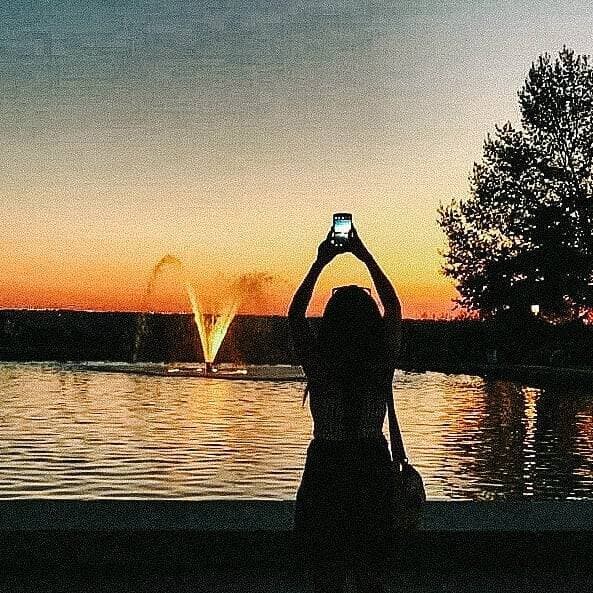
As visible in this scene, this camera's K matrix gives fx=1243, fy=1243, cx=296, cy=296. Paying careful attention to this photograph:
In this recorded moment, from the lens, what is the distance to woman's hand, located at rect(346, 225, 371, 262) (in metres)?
4.59

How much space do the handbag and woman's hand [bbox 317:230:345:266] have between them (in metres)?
0.57

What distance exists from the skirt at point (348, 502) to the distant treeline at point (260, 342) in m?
32.2

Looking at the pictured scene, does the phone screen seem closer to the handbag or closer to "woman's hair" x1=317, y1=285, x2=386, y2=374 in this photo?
"woman's hair" x1=317, y1=285, x2=386, y2=374

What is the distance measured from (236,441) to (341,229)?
36.5ft

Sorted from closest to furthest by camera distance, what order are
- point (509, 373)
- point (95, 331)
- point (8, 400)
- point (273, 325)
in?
1. point (8, 400)
2. point (509, 373)
3. point (95, 331)
4. point (273, 325)

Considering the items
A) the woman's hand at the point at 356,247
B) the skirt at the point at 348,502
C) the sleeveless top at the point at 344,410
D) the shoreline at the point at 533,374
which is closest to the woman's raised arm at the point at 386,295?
the woman's hand at the point at 356,247

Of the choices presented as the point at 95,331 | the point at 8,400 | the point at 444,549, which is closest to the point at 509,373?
the point at 8,400

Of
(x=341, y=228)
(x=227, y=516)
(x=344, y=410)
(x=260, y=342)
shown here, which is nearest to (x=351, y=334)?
(x=344, y=410)

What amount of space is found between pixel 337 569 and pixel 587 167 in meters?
34.1

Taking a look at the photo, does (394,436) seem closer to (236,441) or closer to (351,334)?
(351,334)

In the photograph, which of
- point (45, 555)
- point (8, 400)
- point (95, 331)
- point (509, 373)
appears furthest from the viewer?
point (95, 331)

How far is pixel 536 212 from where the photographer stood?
1448 inches

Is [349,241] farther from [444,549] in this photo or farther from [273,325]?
[273,325]

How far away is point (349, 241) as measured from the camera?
4.58m
